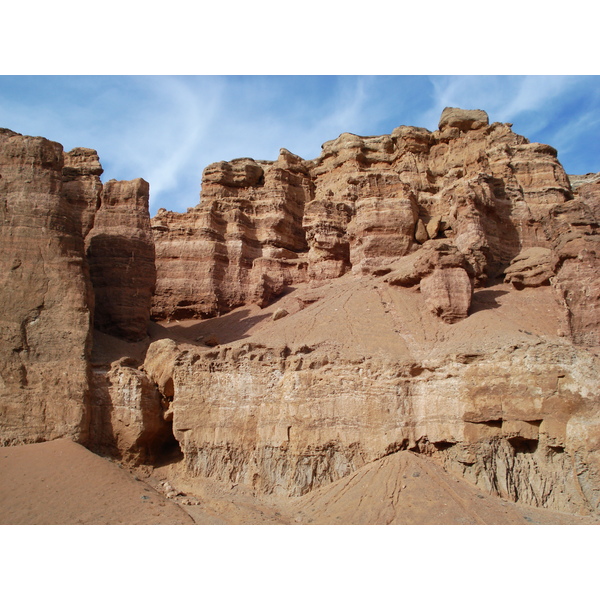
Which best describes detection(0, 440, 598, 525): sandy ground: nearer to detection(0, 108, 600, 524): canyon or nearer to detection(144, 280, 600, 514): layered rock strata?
detection(0, 108, 600, 524): canyon

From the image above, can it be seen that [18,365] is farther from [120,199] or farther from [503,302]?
[503,302]

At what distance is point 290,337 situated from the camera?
22.8m

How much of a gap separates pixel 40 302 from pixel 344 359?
11017 mm

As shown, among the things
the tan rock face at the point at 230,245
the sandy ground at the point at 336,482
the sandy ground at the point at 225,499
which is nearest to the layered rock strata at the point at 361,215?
the tan rock face at the point at 230,245

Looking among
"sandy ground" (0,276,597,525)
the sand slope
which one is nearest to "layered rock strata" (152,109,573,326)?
"sandy ground" (0,276,597,525)

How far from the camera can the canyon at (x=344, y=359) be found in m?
16.8

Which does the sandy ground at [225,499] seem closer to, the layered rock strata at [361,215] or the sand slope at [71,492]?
the sand slope at [71,492]

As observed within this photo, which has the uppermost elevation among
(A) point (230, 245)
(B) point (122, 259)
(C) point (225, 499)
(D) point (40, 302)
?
(A) point (230, 245)

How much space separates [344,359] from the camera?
1920 centimetres

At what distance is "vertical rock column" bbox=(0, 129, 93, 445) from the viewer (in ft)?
62.9

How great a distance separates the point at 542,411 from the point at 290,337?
9.71 meters

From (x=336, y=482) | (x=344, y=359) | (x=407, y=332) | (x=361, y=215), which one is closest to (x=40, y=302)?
(x=344, y=359)

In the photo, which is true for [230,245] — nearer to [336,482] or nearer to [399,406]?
[399,406]
